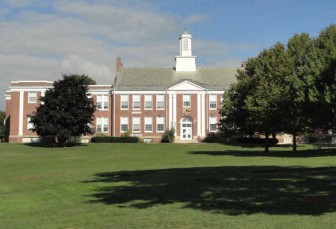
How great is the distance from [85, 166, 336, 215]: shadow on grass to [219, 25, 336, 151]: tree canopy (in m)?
10.5

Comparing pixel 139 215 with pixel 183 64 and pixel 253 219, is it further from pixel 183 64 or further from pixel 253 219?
pixel 183 64

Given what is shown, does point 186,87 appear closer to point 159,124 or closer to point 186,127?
point 186,127

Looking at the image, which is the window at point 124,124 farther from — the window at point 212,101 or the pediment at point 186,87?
the window at point 212,101

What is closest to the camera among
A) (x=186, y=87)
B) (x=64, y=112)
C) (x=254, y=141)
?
(x=64, y=112)

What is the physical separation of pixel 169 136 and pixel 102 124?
37.7 feet

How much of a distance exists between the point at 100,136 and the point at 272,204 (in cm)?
6171

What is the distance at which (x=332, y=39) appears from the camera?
3550cm

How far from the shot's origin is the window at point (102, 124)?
77.8m

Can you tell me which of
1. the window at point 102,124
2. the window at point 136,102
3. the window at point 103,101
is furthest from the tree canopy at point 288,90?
the window at point 103,101

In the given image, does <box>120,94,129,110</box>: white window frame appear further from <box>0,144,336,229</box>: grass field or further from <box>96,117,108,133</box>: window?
<box>0,144,336,229</box>: grass field

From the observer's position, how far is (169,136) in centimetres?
7456

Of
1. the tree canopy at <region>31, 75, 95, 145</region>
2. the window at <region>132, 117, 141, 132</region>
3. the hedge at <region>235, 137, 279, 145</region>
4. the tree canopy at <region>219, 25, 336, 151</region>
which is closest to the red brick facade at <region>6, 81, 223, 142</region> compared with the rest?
the window at <region>132, 117, 141, 132</region>

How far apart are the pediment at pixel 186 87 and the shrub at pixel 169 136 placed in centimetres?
660

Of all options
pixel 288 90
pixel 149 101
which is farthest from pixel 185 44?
pixel 288 90
